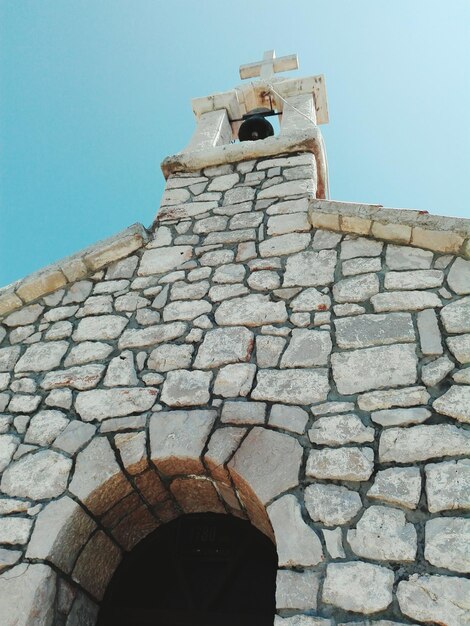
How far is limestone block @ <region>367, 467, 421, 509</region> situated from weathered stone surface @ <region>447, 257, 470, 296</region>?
3.27ft

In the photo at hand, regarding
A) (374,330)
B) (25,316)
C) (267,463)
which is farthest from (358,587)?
(25,316)

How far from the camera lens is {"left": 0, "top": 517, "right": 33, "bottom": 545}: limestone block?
245 cm

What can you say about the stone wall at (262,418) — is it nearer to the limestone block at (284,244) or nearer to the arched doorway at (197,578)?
the limestone block at (284,244)

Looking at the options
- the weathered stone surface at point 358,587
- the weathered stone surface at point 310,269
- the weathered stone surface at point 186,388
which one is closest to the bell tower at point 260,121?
the weathered stone surface at point 310,269

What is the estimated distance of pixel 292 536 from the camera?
2148mm

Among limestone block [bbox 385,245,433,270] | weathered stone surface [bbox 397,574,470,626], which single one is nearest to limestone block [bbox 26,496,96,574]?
Result: weathered stone surface [bbox 397,574,470,626]

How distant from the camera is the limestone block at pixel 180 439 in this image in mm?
2535

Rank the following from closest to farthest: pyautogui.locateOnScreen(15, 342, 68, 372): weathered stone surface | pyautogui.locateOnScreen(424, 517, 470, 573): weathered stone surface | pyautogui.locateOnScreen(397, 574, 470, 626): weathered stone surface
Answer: pyautogui.locateOnScreen(397, 574, 470, 626): weathered stone surface → pyautogui.locateOnScreen(424, 517, 470, 573): weathered stone surface → pyautogui.locateOnScreen(15, 342, 68, 372): weathered stone surface

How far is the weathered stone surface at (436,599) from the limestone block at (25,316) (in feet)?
8.65

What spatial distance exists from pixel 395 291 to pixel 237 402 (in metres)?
1.02

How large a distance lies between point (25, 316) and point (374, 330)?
223 cm

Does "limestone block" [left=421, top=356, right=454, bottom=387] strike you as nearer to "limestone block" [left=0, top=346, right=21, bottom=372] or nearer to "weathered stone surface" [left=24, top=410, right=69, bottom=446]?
"weathered stone surface" [left=24, top=410, right=69, bottom=446]

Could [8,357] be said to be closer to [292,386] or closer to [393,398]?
[292,386]

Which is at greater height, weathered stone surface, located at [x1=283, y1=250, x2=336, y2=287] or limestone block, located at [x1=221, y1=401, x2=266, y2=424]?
weathered stone surface, located at [x1=283, y1=250, x2=336, y2=287]
